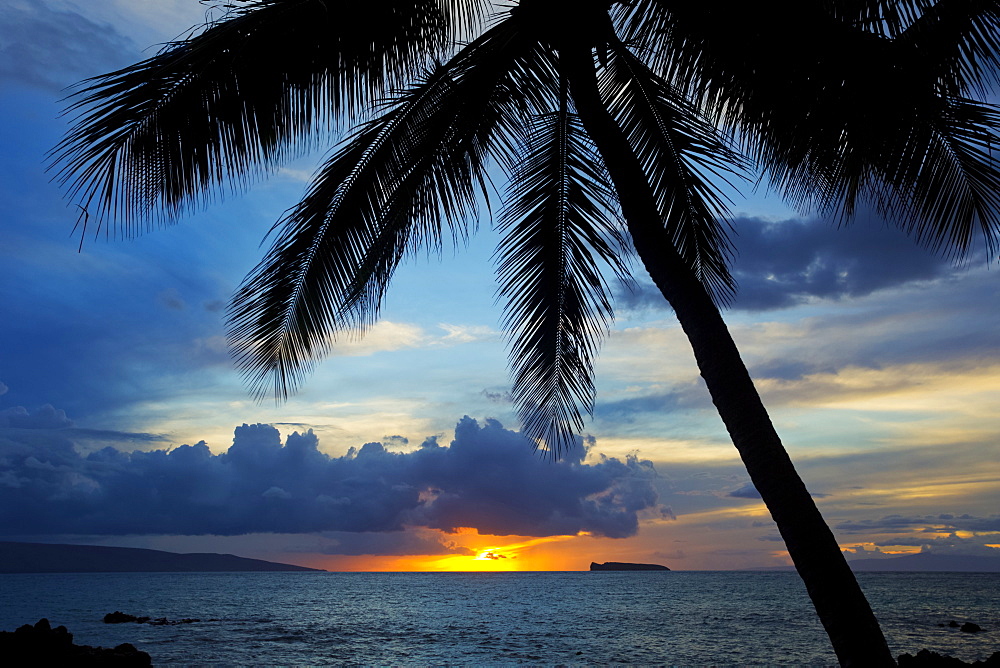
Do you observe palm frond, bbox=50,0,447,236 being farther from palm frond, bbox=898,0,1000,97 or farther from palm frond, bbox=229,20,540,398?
palm frond, bbox=898,0,1000,97

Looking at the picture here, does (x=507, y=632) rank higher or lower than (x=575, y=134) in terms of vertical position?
lower

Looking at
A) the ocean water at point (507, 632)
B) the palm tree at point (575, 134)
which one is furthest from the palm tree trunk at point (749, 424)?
the ocean water at point (507, 632)

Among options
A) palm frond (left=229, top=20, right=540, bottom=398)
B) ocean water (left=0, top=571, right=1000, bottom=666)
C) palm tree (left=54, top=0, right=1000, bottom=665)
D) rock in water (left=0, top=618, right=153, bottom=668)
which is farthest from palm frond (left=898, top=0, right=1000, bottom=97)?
ocean water (left=0, top=571, right=1000, bottom=666)

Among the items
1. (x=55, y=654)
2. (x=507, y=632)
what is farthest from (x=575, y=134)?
(x=507, y=632)

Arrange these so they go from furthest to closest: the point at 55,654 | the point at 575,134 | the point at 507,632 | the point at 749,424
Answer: the point at 507,632, the point at 55,654, the point at 575,134, the point at 749,424

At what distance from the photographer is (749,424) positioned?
3895mm

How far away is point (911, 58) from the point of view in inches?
160

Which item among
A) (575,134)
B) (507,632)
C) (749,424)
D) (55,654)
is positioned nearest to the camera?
(749,424)

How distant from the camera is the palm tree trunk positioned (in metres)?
3.48

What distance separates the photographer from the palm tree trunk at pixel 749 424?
3480mm

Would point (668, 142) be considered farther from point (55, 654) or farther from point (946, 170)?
point (55, 654)

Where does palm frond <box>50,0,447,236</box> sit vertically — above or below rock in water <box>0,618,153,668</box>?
above

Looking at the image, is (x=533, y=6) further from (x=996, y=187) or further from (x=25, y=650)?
(x=25, y=650)

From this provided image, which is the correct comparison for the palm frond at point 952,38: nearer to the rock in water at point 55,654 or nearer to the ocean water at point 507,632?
the rock in water at point 55,654
